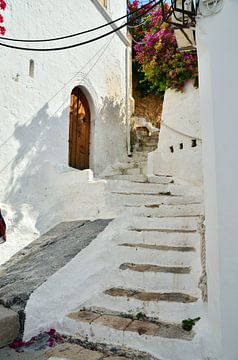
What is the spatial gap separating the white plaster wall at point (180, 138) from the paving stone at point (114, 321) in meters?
3.67

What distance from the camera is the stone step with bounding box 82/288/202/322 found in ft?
7.82

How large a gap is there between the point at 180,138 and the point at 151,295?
4029 millimetres

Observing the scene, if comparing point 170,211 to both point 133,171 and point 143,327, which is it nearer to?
point 143,327

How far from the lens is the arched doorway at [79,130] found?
7.09m

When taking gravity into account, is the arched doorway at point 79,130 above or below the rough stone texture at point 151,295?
above

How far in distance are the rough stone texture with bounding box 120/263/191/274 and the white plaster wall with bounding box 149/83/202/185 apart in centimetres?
297

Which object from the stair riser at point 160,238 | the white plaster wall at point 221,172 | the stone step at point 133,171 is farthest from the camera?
the stone step at point 133,171

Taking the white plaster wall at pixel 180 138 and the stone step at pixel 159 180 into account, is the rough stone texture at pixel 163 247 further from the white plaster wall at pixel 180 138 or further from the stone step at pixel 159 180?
the white plaster wall at pixel 180 138

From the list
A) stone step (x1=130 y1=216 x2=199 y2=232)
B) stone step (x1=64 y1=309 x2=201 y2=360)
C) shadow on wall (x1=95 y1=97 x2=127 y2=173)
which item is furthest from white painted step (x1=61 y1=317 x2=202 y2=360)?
shadow on wall (x1=95 y1=97 x2=127 y2=173)

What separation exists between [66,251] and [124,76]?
7.21 m

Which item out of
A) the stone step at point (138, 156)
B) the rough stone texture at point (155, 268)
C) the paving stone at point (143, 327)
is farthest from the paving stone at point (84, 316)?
the stone step at point (138, 156)

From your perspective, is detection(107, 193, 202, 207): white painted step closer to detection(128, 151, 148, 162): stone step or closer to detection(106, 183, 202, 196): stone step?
detection(106, 183, 202, 196): stone step

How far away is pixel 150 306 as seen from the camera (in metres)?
2.52

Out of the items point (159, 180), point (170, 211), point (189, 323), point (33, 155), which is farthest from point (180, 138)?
point (189, 323)
